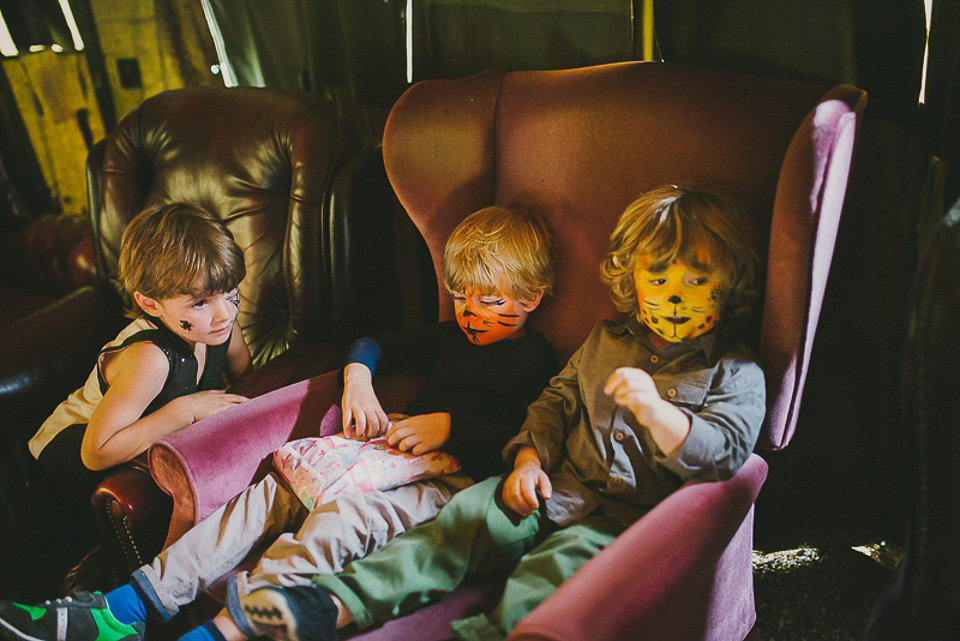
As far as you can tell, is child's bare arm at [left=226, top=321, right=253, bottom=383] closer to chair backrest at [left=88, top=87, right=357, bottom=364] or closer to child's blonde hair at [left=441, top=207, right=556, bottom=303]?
chair backrest at [left=88, top=87, right=357, bottom=364]

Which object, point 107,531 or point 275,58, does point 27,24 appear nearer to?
point 275,58

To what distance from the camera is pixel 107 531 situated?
129cm

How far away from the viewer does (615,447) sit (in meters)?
1.17

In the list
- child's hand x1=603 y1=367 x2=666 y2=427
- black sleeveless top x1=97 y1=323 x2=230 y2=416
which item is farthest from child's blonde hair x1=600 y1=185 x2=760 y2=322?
→ black sleeveless top x1=97 y1=323 x2=230 y2=416

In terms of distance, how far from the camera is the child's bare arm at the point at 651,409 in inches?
39.4

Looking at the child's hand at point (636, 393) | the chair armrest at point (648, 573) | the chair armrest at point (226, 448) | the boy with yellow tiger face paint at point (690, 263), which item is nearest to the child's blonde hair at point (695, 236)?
the boy with yellow tiger face paint at point (690, 263)

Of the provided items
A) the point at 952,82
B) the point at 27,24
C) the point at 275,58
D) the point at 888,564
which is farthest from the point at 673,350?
the point at 27,24

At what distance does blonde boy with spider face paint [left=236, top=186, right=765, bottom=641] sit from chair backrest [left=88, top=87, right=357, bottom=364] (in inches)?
30.0

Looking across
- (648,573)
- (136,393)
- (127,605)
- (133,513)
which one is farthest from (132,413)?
(648,573)

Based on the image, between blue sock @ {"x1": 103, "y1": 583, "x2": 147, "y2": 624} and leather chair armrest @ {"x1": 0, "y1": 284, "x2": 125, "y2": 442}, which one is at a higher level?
leather chair armrest @ {"x1": 0, "y1": 284, "x2": 125, "y2": 442}

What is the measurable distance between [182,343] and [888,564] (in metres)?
1.59

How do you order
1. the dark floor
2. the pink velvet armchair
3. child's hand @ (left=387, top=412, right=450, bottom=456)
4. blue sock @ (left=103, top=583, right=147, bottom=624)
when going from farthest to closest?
the dark floor < child's hand @ (left=387, top=412, right=450, bottom=456) < blue sock @ (left=103, top=583, right=147, bottom=624) < the pink velvet armchair

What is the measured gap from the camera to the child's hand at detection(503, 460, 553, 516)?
1.12 metres

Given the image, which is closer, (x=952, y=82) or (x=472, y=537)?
(x=472, y=537)
